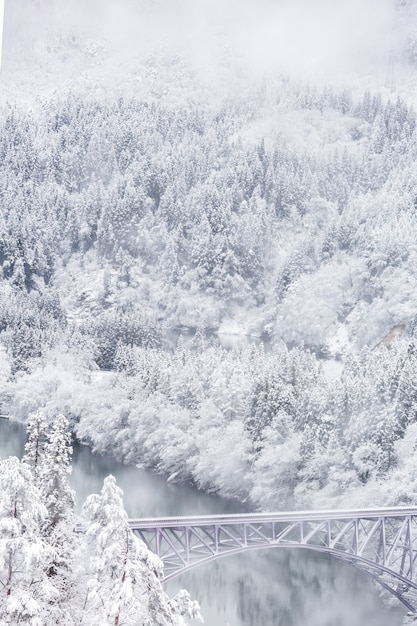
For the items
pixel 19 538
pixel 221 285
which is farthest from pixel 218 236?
pixel 19 538

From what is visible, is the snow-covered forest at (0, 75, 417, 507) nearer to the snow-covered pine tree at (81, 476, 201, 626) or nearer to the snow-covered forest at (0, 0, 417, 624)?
the snow-covered forest at (0, 0, 417, 624)

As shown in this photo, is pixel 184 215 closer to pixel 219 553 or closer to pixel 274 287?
pixel 274 287

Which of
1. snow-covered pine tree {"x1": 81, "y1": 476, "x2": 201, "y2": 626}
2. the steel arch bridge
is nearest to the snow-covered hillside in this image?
the steel arch bridge

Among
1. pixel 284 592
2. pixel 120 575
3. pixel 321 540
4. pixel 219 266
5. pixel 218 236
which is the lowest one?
pixel 284 592

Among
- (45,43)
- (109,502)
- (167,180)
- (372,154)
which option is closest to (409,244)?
(372,154)

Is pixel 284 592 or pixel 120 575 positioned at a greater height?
pixel 120 575

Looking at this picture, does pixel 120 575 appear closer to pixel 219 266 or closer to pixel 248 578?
pixel 248 578

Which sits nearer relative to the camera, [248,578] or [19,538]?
[19,538]

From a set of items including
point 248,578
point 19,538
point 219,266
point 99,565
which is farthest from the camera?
point 219,266
